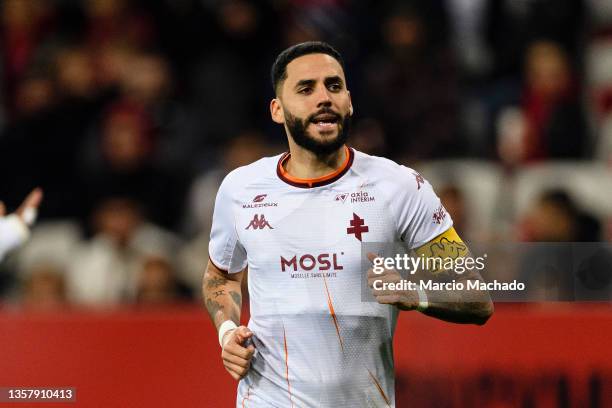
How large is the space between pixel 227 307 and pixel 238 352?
448 millimetres

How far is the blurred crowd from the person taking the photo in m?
7.71

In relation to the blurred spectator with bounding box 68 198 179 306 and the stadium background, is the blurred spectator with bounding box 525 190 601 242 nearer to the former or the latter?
the stadium background

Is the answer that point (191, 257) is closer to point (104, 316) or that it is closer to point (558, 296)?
point (104, 316)

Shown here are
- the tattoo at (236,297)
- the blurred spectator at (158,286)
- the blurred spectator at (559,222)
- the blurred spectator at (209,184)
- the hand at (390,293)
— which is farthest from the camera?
the blurred spectator at (209,184)

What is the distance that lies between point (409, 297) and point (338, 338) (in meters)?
0.34

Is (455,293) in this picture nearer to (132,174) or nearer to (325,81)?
(325,81)

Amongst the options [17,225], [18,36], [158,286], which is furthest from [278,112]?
[18,36]

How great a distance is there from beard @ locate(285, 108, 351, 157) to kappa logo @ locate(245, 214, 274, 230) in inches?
12.1

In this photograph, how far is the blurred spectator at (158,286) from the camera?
22.7ft

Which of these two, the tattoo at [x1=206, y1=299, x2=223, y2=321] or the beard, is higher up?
the beard

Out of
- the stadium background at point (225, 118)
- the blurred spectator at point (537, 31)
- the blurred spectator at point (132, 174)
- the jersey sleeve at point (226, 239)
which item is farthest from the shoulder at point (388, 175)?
the blurred spectator at point (537, 31)

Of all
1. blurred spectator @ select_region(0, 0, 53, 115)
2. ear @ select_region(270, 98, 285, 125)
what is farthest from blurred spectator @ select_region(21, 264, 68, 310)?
ear @ select_region(270, 98, 285, 125)

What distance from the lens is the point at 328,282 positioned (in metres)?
4.18

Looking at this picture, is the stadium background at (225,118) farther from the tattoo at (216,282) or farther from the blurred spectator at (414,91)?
the tattoo at (216,282)
